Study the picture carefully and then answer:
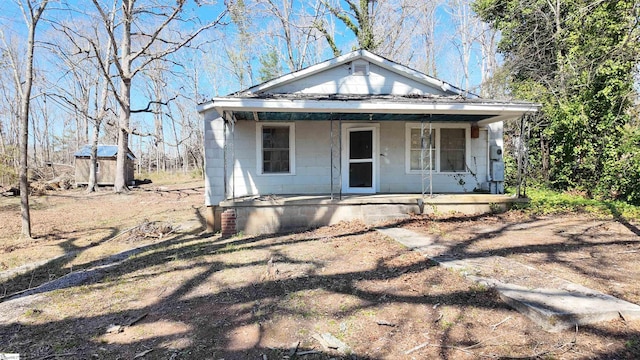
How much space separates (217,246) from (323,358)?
442cm

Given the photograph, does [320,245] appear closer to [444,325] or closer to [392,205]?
[392,205]

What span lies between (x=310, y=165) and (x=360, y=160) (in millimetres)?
1378

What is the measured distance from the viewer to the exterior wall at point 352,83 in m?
8.88

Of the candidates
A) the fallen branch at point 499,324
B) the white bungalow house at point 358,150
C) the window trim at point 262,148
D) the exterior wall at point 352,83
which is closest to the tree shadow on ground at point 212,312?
the fallen branch at point 499,324

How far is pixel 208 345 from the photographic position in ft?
9.07

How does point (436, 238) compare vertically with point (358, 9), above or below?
below

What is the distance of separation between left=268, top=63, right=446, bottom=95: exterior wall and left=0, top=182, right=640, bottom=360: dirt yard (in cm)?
389

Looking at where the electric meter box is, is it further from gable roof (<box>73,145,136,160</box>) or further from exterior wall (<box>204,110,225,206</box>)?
gable roof (<box>73,145,136,160</box>)

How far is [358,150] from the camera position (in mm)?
8883

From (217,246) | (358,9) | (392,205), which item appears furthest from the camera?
(358,9)

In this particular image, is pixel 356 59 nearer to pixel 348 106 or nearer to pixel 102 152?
pixel 348 106

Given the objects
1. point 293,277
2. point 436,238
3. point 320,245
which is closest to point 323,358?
point 293,277

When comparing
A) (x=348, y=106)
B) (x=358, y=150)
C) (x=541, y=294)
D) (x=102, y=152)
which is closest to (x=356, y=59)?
(x=358, y=150)

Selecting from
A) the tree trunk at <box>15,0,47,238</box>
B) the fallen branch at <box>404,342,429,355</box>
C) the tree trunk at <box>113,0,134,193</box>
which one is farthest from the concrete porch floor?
the tree trunk at <box>113,0,134,193</box>
